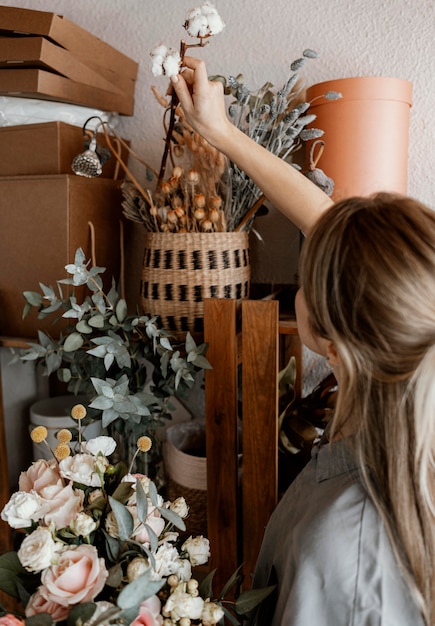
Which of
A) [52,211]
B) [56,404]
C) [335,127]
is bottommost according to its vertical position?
[56,404]

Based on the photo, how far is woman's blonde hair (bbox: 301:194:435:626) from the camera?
0.61 metres

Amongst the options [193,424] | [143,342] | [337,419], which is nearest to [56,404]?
[193,424]

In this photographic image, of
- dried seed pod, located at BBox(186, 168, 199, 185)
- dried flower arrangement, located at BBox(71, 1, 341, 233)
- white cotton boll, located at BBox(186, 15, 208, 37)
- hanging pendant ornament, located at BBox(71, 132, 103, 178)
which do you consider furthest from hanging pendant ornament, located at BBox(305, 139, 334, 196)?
hanging pendant ornament, located at BBox(71, 132, 103, 178)

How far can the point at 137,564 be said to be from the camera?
612 millimetres

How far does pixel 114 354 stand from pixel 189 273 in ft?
0.71

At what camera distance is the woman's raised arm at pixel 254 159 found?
93 cm

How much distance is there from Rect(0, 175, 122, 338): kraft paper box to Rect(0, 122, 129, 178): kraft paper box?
0.04 meters

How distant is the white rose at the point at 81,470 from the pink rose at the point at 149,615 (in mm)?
149

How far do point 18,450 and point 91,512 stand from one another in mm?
973

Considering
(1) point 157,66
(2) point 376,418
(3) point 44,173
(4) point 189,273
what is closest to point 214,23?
(1) point 157,66

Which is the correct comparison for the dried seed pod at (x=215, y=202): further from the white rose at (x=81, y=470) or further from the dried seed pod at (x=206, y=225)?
the white rose at (x=81, y=470)

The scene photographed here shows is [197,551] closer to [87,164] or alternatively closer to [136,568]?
[136,568]

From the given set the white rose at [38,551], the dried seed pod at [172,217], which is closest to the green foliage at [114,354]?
the dried seed pod at [172,217]

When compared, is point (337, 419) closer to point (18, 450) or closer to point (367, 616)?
point (367, 616)
